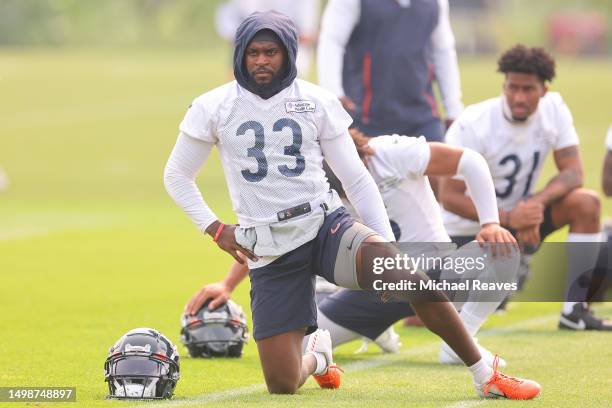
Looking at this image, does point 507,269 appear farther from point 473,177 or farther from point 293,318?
point 293,318

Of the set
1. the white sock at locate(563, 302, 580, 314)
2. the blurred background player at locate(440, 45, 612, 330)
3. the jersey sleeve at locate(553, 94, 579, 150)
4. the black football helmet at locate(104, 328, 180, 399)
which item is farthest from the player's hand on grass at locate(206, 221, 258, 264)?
the jersey sleeve at locate(553, 94, 579, 150)

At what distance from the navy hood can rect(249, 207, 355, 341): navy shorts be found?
666mm

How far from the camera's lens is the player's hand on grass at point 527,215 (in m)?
9.01

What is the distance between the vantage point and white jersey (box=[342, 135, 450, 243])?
776 cm

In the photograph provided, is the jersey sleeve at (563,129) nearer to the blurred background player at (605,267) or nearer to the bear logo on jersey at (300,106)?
the blurred background player at (605,267)

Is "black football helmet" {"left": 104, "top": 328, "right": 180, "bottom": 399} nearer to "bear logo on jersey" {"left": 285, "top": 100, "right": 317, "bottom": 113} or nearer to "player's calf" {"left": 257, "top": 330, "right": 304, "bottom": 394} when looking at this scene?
"player's calf" {"left": 257, "top": 330, "right": 304, "bottom": 394}

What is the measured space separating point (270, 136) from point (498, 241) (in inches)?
46.9

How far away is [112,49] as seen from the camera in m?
55.8

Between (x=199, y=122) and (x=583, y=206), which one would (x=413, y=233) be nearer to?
(x=583, y=206)

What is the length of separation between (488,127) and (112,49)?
47420 millimetres

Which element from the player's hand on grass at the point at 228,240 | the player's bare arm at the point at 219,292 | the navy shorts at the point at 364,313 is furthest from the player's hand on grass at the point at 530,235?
the player's hand on grass at the point at 228,240

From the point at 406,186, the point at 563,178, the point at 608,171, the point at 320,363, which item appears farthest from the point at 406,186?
the point at 608,171

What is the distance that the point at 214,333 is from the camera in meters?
8.27

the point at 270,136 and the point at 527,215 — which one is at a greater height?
the point at 270,136
